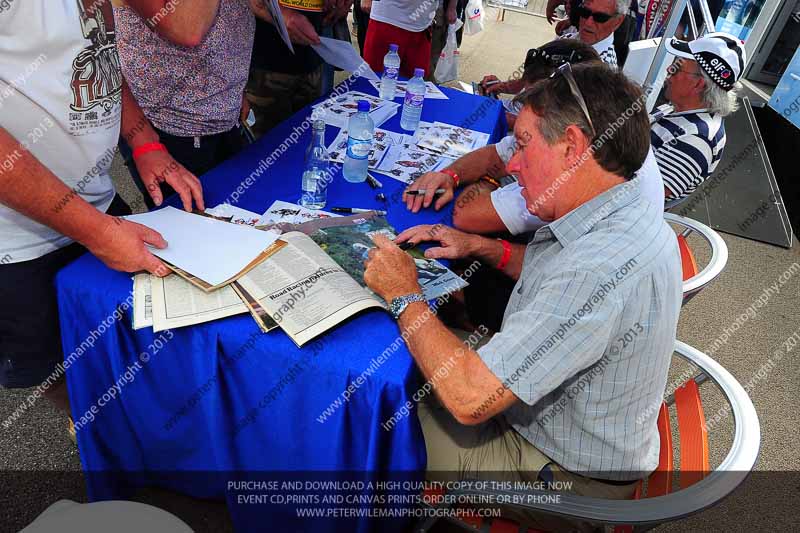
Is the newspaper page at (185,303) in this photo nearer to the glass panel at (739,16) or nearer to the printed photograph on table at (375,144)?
the printed photograph on table at (375,144)

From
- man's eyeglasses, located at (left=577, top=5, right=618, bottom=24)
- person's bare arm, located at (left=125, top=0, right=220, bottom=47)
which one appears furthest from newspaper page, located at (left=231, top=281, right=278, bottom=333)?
man's eyeglasses, located at (left=577, top=5, right=618, bottom=24)

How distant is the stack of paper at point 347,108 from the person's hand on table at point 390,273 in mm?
1028

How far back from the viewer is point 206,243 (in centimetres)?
129

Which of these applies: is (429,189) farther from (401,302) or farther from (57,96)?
(57,96)

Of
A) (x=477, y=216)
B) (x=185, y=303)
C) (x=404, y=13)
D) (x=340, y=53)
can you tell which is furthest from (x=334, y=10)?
(x=185, y=303)

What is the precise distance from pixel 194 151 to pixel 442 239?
3.14 ft

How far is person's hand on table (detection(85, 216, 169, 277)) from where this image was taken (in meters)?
1.14

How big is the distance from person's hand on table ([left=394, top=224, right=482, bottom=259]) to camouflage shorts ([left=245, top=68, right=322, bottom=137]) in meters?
1.62

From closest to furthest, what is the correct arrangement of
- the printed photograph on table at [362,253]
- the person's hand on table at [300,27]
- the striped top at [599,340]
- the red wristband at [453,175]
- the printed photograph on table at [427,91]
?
the striped top at [599,340] → the printed photograph on table at [362,253] → the red wristband at [453,175] → the person's hand on table at [300,27] → the printed photograph on table at [427,91]

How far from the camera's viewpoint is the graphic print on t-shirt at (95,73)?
118 centimetres

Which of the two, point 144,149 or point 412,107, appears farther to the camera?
point 412,107

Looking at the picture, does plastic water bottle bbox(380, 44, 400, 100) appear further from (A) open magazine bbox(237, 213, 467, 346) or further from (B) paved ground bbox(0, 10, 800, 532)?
(B) paved ground bbox(0, 10, 800, 532)

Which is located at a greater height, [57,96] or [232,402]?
[57,96]

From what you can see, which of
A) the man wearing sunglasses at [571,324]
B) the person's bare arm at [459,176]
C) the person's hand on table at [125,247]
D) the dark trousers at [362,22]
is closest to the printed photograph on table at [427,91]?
the person's bare arm at [459,176]
